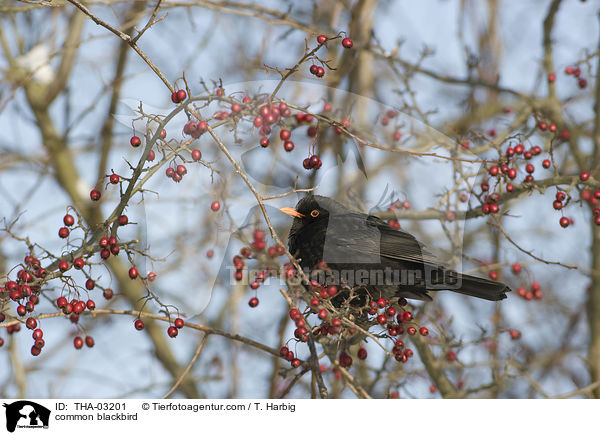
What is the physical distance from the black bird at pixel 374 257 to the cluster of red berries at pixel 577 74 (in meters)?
1.71

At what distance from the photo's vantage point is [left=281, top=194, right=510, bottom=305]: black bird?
2.71 metres

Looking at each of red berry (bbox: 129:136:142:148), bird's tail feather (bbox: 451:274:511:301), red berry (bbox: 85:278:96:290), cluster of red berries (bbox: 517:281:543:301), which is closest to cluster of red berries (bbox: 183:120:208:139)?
red berry (bbox: 129:136:142:148)

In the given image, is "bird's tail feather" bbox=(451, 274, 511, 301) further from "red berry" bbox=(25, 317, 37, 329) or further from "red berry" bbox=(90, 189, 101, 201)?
"red berry" bbox=(25, 317, 37, 329)

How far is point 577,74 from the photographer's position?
144 inches

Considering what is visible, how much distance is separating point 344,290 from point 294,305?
39 cm

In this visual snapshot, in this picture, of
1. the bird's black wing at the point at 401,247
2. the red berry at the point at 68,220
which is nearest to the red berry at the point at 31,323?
the red berry at the point at 68,220

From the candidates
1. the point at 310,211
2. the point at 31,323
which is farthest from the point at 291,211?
the point at 31,323

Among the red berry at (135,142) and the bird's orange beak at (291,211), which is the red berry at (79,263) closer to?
the red berry at (135,142)

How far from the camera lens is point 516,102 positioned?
14.2ft
